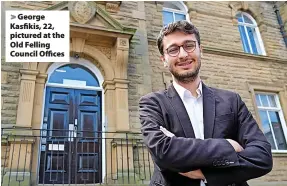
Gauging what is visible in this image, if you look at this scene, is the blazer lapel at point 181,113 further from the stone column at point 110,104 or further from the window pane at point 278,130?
the window pane at point 278,130

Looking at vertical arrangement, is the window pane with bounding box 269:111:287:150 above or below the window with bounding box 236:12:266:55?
below

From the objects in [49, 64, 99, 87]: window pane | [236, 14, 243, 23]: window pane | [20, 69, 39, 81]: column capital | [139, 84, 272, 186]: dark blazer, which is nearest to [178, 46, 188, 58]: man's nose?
[139, 84, 272, 186]: dark blazer

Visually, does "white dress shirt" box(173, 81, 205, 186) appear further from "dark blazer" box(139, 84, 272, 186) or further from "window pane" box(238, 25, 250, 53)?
"window pane" box(238, 25, 250, 53)

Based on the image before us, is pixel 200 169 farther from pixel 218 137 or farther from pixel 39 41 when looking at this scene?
pixel 39 41

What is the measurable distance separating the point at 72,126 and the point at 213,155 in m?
4.89

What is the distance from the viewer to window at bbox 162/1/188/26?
348 inches

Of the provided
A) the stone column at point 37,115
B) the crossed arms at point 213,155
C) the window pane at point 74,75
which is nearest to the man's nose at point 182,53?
Answer: the crossed arms at point 213,155

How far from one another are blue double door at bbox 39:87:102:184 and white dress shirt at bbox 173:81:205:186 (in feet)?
12.2

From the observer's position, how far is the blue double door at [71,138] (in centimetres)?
513

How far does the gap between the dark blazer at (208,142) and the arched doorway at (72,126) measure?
3741 millimetres

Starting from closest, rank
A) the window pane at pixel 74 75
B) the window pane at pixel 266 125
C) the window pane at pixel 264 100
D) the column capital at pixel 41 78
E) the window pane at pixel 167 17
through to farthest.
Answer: the column capital at pixel 41 78 < the window pane at pixel 74 75 < the window pane at pixel 266 125 < the window pane at pixel 264 100 < the window pane at pixel 167 17

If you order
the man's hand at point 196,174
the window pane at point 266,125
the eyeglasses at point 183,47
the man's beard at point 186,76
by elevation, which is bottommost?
the man's hand at point 196,174

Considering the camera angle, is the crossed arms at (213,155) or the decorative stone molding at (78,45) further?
the decorative stone molding at (78,45)

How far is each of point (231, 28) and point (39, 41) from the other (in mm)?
6858
